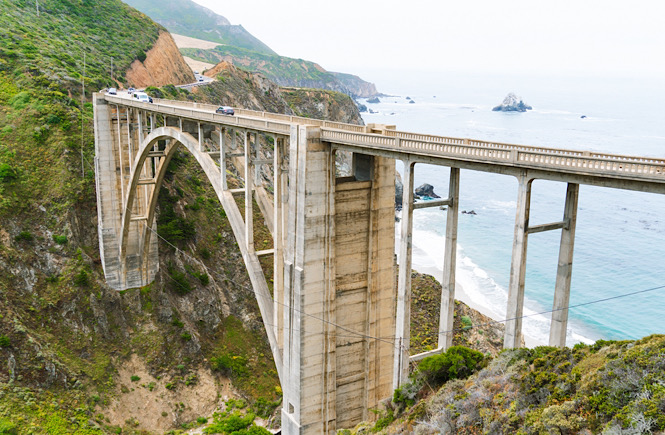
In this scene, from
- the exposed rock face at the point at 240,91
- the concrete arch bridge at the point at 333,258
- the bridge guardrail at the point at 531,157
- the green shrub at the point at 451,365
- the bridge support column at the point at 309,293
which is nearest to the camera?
the bridge guardrail at the point at 531,157

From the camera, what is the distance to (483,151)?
16.9m

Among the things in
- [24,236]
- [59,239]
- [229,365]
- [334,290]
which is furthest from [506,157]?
[24,236]

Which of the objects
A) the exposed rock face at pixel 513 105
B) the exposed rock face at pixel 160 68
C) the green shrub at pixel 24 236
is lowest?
the green shrub at pixel 24 236

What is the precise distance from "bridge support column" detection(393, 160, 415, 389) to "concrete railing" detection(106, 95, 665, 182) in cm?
120

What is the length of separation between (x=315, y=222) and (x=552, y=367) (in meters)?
11.0

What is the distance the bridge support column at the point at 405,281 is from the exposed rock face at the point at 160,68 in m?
53.3

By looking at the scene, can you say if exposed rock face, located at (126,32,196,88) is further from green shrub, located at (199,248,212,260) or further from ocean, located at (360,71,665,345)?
ocean, located at (360,71,665,345)

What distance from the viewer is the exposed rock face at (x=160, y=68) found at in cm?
6694

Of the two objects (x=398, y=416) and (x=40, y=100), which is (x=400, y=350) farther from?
(x=40, y=100)

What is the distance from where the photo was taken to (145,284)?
41.2m

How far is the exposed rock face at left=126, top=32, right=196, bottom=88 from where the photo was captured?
66.9 m

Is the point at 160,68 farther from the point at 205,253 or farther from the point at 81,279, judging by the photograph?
the point at 81,279

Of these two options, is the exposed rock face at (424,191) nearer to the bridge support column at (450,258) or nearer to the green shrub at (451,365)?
the bridge support column at (450,258)

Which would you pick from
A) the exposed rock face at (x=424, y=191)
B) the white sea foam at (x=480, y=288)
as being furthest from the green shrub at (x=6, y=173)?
the exposed rock face at (x=424, y=191)
